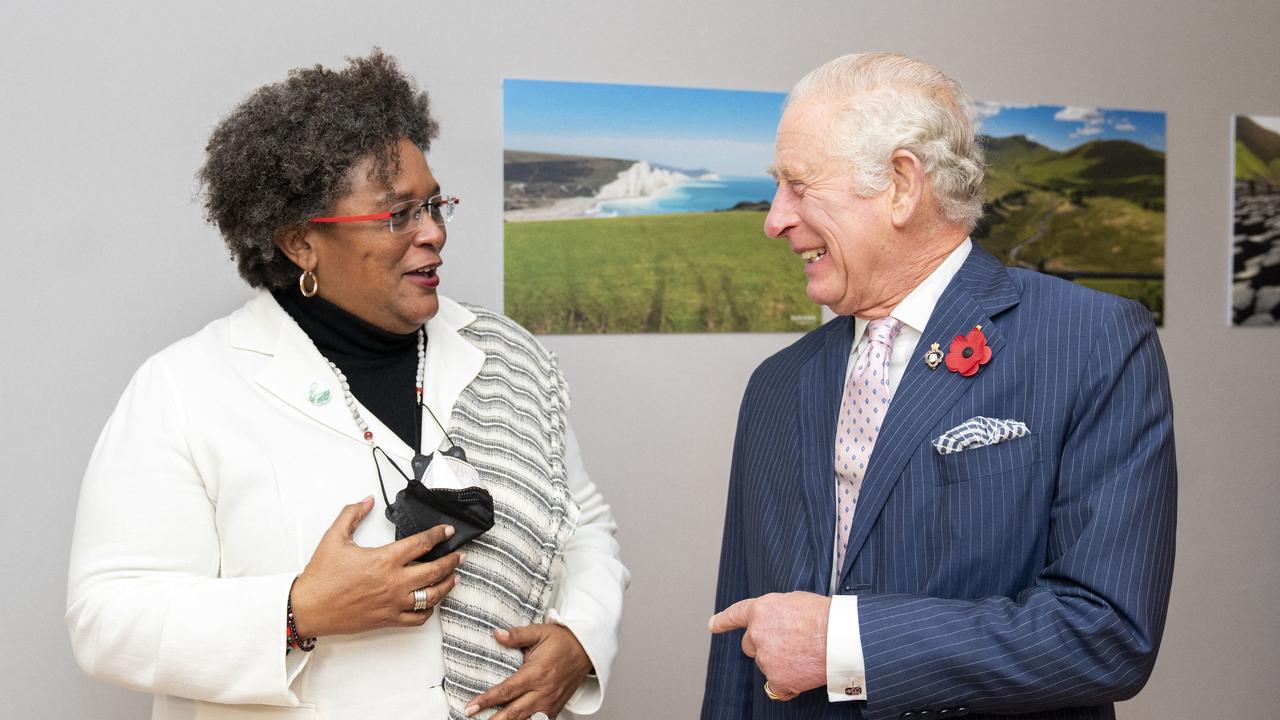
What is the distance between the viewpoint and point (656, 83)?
2.91 meters

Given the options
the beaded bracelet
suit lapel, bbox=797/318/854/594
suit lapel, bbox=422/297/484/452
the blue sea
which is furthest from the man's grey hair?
the blue sea

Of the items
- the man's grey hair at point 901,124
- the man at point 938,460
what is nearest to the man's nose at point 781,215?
the man at point 938,460

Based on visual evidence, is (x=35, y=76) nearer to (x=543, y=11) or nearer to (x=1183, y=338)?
(x=543, y=11)

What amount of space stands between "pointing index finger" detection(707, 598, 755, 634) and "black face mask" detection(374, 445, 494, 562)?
0.45 meters

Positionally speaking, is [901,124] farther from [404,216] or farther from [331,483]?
[331,483]

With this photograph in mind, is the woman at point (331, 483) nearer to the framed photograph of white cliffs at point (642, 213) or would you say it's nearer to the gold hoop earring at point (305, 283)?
the gold hoop earring at point (305, 283)

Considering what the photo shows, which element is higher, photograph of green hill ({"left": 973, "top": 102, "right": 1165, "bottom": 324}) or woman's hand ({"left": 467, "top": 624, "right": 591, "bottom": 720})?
photograph of green hill ({"left": 973, "top": 102, "right": 1165, "bottom": 324})

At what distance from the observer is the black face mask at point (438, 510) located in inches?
69.7

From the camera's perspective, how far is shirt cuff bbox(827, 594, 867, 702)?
4.68ft

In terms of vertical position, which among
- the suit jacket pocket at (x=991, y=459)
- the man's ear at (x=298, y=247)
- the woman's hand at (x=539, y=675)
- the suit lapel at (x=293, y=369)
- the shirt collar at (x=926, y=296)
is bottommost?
the woman's hand at (x=539, y=675)

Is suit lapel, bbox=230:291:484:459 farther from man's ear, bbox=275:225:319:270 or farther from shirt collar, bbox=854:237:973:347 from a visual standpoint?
shirt collar, bbox=854:237:973:347

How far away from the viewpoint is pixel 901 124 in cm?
158

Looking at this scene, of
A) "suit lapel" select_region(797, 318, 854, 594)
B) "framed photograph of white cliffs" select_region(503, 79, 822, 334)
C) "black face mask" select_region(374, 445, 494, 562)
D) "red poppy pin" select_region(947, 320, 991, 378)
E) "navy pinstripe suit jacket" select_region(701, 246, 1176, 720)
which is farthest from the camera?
"framed photograph of white cliffs" select_region(503, 79, 822, 334)

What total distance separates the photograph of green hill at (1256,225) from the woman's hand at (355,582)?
282 cm
